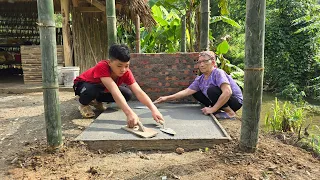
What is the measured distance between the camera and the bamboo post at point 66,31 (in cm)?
666

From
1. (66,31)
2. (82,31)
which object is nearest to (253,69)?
(66,31)

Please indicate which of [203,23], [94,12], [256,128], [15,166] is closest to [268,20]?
[94,12]

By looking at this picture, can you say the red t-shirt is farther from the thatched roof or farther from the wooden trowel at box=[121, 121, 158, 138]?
the thatched roof

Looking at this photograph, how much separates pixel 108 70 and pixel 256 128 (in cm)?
160

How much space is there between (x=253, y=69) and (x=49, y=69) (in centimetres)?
166

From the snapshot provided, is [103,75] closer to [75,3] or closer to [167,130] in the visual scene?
[167,130]

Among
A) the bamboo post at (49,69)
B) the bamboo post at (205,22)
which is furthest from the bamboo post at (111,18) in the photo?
the bamboo post at (49,69)

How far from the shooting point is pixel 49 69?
95.1 inches

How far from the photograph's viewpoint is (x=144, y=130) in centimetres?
284

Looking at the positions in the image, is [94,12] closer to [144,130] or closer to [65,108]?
[65,108]

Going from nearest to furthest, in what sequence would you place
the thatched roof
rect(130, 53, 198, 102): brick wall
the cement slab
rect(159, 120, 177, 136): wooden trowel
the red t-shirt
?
1. the cement slab
2. rect(159, 120, 177, 136): wooden trowel
3. the red t-shirt
4. rect(130, 53, 198, 102): brick wall
5. the thatched roof

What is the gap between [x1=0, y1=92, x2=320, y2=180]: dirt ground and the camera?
7.12ft

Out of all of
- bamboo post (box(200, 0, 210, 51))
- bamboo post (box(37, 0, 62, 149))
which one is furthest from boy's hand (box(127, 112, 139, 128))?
bamboo post (box(200, 0, 210, 51))

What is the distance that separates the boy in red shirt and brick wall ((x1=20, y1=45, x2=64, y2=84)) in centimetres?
366
